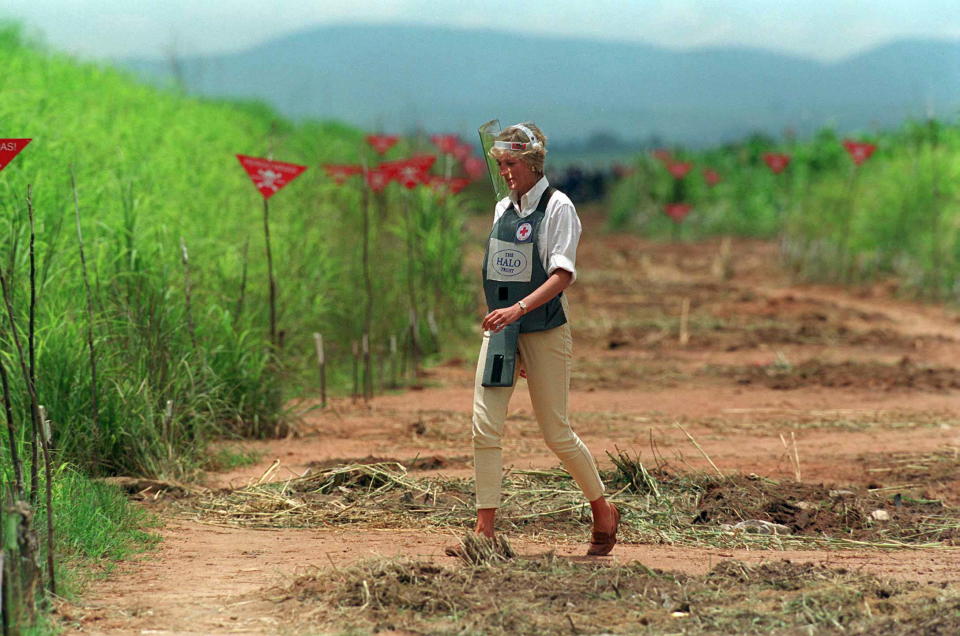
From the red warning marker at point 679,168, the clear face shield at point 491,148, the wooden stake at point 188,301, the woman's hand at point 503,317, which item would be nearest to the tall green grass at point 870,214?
the red warning marker at point 679,168

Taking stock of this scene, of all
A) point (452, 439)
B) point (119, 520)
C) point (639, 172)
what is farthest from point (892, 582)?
point (639, 172)

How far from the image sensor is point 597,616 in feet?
14.6

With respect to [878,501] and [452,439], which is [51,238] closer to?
[452,439]

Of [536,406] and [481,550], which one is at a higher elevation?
[536,406]

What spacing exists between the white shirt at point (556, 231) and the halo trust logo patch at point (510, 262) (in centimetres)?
8

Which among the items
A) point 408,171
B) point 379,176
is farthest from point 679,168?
point 408,171

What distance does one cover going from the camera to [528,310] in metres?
4.95

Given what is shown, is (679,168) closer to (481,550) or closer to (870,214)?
(870,214)

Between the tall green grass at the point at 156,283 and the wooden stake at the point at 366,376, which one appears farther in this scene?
the wooden stake at the point at 366,376

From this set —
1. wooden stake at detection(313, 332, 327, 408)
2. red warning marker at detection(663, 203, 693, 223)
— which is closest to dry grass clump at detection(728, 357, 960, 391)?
wooden stake at detection(313, 332, 327, 408)

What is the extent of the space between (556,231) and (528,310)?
0.34m

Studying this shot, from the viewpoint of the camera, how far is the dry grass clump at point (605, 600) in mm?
4359

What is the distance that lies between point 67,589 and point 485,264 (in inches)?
77.7

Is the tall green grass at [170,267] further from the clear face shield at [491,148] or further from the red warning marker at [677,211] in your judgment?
the red warning marker at [677,211]
